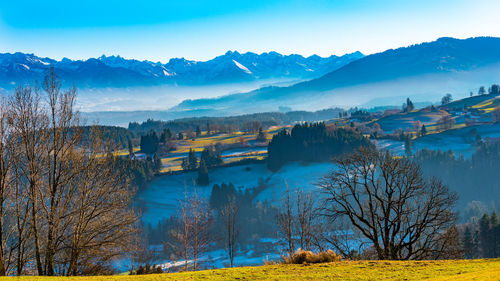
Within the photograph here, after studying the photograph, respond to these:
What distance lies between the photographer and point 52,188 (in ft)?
90.2

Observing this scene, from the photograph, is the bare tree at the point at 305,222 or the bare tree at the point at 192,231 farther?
the bare tree at the point at 192,231

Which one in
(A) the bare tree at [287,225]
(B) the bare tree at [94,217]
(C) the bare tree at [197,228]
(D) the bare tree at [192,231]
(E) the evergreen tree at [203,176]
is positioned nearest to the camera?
(B) the bare tree at [94,217]

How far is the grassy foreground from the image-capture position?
59.5ft

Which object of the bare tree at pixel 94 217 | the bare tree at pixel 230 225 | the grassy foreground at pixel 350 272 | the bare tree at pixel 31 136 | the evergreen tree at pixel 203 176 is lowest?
the evergreen tree at pixel 203 176

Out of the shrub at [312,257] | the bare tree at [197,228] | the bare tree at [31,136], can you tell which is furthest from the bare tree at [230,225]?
the bare tree at [31,136]

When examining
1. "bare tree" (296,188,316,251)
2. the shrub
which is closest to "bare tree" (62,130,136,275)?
the shrub

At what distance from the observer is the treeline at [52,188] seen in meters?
25.8

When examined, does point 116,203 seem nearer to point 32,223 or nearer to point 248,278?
point 32,223

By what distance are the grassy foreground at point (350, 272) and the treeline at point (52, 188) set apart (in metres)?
6.73

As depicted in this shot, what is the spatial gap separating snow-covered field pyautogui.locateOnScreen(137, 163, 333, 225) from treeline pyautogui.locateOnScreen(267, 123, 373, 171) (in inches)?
226

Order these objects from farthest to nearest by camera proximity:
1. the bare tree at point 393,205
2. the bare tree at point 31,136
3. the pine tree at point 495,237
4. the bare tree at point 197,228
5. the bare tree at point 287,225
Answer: the pine tree at point 495,237 < the bare tree at point 197,228 < the bare tree at point 287,225 < the bare tree at point 393,205 < the bare tree at point 31,136

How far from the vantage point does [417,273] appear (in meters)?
18.5

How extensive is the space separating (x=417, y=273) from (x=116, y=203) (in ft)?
66.2

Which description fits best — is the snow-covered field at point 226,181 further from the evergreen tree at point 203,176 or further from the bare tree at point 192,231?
the bare tree at point 192,231
